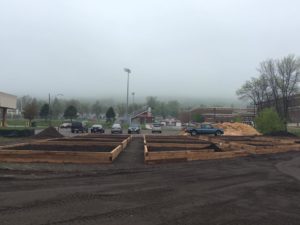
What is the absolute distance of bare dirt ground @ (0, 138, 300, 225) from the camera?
837 centimetres

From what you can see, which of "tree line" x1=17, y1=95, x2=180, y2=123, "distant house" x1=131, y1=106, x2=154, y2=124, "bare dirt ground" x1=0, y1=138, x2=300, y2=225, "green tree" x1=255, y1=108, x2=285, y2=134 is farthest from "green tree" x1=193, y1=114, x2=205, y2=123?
"bare dirt ground" x1=0, y1=138, x2=300, y2=225

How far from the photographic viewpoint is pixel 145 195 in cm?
1081

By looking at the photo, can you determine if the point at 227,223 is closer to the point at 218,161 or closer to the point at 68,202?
the point at 68,202

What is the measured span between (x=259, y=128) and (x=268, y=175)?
186 ft

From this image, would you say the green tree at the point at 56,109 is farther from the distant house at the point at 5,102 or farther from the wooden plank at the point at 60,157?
the wooden plank at the point at 60,157

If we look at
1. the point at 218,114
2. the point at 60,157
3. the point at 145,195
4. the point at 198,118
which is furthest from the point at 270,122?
the point at 218,114

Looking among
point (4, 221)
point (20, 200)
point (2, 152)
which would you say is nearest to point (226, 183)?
point (20, 200)

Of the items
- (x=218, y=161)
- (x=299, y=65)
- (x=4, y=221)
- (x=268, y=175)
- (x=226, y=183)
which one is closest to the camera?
(x=4, y=221)

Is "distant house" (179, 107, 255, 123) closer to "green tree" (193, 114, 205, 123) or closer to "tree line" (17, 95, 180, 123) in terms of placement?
"green tree" (193, 114, 205, 123)

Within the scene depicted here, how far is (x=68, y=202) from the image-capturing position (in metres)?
9.55

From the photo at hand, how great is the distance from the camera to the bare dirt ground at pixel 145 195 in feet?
27.5

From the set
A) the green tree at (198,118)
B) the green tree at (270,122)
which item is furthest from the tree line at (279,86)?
the green tree at (198,118)

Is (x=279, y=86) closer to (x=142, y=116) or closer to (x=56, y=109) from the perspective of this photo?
(x=142, y=116)

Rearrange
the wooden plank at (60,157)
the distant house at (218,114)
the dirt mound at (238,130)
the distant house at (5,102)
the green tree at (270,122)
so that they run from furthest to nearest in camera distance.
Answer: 1. the distant house at (218,114)
2. the dirt mound at (238,130)
3. the green tree at (270,122)
4. the distant house at (5,102)
5. the wooden plank at (60,157)
